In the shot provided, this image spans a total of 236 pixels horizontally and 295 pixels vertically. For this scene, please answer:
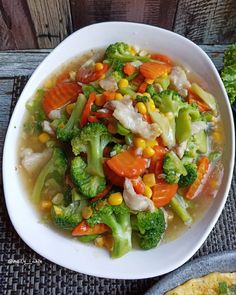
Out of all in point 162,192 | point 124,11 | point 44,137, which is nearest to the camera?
point 162,192

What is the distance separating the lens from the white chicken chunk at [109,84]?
2418 mm

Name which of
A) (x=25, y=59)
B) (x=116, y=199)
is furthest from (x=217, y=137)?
(x=25, y=59)

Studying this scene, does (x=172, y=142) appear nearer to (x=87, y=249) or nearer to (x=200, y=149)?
(x=200, y=149)

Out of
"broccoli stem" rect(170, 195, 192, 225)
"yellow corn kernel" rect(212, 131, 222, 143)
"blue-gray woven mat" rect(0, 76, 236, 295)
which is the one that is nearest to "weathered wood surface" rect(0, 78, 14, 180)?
"blue-gray woven mat" rect(0, 76, 236, 295)

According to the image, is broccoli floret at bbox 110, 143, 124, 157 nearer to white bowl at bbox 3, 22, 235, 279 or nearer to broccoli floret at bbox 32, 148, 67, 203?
broccoli floret at bbox 32, 148, 67, 203

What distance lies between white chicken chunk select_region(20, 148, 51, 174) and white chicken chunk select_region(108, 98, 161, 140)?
0.44 metres

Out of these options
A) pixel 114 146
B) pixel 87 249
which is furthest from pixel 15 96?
pixel 87 249

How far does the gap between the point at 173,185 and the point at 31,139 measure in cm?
75

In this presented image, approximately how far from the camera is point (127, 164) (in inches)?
87.1

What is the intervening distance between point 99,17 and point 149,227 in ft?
4.71

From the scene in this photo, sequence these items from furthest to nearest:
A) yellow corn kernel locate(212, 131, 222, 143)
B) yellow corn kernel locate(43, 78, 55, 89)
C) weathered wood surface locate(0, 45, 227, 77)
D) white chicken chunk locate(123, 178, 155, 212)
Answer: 1. weathered wood surface locate(0, 45, 227, 77)
2. yellow corn kernel locate(43, 78, 55, 89)
3. yellow corn kernel locate(212, 131, 222, 143)
4. white chicken chunk locate(123, 178, 155, 212)

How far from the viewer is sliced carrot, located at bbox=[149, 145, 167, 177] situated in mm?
2264

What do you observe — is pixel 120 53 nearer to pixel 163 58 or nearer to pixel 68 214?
pixel 163 58

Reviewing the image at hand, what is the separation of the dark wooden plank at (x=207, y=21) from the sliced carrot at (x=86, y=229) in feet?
4.77
